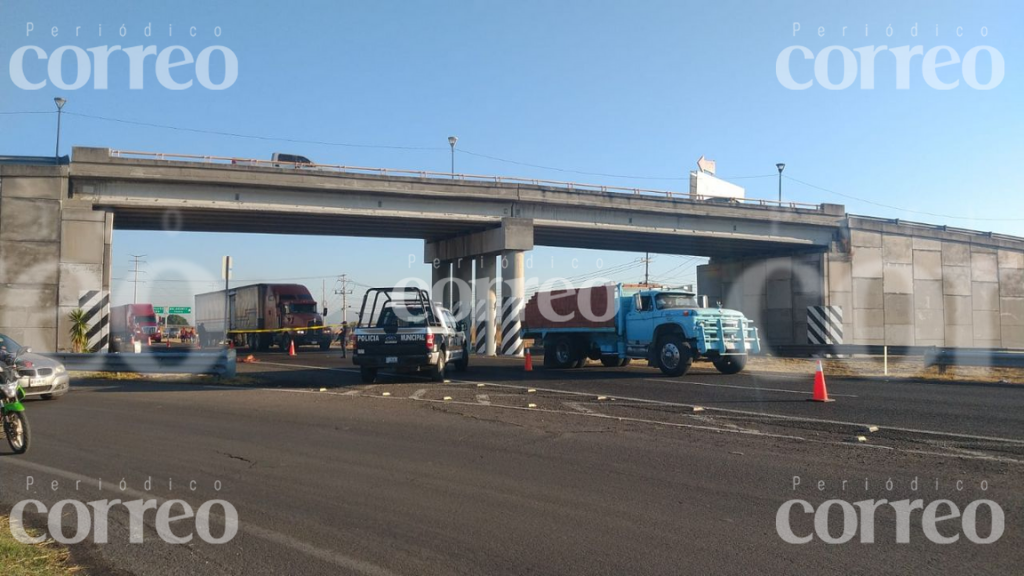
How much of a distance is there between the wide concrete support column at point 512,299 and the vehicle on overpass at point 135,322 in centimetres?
2421

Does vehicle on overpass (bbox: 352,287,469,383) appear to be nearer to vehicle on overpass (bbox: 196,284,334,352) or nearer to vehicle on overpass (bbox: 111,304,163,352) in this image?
vehicle on overpass (bbox: 196,284,334,352)

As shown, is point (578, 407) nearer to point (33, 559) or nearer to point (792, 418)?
point (792, 418)

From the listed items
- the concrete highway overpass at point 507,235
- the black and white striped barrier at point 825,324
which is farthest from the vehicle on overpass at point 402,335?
the black and white striped barrier at point 825,324

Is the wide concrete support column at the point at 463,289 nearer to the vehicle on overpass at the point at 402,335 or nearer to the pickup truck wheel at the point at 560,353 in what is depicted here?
the pickup truck wheel at the point at 560,353

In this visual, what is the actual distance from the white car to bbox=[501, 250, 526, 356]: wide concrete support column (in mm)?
23207

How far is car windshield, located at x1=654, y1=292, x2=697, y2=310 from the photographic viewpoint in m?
19.6

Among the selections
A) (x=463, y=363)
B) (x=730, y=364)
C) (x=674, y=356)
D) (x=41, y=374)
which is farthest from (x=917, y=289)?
(x=41, y=374)

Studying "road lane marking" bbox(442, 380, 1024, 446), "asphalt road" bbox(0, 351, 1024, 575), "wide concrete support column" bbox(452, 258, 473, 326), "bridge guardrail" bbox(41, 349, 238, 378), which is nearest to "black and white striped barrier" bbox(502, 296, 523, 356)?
"wide concrete support column" bbox(452, 258, 473, 326)

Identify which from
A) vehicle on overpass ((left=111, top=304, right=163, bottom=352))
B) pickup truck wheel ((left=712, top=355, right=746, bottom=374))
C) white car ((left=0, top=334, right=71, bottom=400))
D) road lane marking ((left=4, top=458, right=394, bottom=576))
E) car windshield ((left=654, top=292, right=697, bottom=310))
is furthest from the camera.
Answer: vehicle on overpass ((left=111, top=304, right=163, bottom=352))

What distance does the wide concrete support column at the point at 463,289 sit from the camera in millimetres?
40250

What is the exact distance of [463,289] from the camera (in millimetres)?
41156

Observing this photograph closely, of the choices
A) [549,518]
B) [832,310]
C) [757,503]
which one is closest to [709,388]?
[757,503]

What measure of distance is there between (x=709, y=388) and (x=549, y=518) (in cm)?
1040

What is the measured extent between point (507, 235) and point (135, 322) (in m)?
27.6
